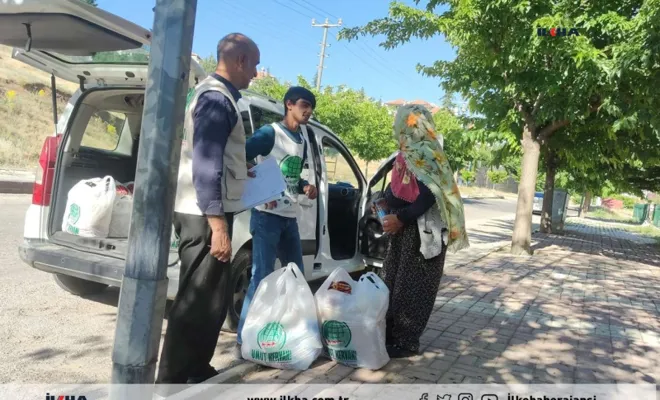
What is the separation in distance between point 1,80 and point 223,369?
31504 millimetres

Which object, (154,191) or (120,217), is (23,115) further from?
(154,191)

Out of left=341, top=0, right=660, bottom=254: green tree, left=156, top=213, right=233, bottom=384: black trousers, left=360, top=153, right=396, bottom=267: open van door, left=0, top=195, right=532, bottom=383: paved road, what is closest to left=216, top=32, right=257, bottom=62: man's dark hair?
left=156, top=213, right=233, bottom=384: black trousers

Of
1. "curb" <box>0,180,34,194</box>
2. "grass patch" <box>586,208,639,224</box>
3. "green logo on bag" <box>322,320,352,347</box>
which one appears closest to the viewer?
"green logo on bag" <box>322,320,352,347</box>

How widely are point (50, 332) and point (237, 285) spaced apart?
4.68 feet

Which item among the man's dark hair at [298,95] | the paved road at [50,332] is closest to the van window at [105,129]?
the paved road at [50,332]

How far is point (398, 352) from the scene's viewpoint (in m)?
4.15

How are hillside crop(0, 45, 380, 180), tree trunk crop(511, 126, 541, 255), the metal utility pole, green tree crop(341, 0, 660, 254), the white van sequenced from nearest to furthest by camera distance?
the metal utility pole < the white van < green tree crop(341, 0, 660, 254) < tree trunk crop(511, 126, 541, 255) < hillside crop(0, 45, 380, 180)

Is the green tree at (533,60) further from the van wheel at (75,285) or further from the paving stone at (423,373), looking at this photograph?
the van wheel at (75,285)

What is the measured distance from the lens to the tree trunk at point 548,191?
17562 millimetres

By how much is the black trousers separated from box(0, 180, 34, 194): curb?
11886 millimetres

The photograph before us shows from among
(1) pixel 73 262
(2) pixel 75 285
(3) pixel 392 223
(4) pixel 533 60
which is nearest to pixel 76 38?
(1) pixel 73 262

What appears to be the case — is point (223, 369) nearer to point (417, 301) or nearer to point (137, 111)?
point (417, 301)

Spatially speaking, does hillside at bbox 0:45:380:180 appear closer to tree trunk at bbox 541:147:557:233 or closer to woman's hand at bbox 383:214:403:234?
tree trunk at bbox 541:147:557:233

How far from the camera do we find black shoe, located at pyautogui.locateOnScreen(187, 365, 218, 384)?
3252 millimetres
